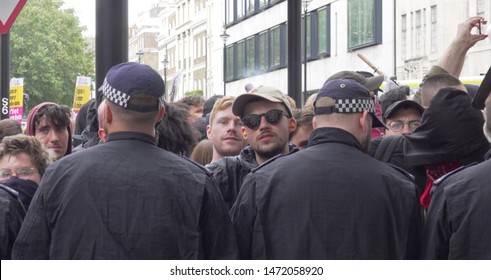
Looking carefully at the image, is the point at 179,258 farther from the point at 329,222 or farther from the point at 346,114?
the point at 346,114

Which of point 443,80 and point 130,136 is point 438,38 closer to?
point 443,80

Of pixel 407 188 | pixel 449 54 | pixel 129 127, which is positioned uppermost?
pixel 449 54

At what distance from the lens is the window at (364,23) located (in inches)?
1688

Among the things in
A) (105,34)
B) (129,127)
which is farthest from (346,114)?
(105,34)

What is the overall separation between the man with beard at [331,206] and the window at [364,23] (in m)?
38.7

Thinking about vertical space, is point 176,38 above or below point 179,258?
above

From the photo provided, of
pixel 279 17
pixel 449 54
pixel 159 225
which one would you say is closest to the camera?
pixel 159 225

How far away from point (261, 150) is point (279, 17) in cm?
4448

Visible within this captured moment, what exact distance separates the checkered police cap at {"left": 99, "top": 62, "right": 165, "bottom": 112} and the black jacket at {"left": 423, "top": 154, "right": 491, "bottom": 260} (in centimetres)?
134

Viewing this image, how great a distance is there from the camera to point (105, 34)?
239 inches

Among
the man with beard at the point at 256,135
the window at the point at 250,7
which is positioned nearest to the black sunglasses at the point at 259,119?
the man with beard at the point at 256,135

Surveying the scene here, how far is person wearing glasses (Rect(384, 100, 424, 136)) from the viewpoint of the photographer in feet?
22.6

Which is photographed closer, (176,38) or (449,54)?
(449,54)

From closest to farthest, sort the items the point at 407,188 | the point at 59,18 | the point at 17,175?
the point at 407,188, the point at 17,175, the point at 59,18
